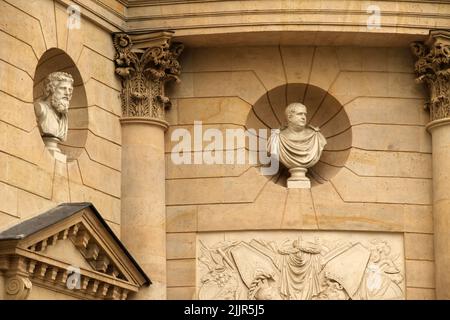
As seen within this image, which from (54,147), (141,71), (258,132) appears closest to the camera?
(54,147)

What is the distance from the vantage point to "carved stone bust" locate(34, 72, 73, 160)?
98.0 ft

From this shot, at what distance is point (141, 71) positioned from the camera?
3234 cm

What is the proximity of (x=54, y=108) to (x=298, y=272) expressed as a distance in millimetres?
5509

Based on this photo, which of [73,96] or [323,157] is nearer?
[73,96]

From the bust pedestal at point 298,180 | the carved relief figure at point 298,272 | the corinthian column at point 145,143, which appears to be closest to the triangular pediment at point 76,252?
the corinthian column at point 145,143

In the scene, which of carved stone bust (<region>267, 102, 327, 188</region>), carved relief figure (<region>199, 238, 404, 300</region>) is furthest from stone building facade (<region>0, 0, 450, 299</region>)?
carved stone bust (<region>267, 102, 327, 188</region>)

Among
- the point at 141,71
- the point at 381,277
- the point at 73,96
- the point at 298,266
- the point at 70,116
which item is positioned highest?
the point at 141,71

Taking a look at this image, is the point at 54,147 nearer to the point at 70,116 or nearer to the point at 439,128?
the point at 70,116

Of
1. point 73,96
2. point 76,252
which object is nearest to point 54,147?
point 73,96

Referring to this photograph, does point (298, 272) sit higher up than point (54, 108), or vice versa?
point (54, 108)

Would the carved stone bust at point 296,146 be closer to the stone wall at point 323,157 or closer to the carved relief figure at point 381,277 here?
the stone wall at point 323,157

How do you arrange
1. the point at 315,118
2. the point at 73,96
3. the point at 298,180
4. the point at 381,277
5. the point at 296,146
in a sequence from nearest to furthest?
the point at 73,96 < the point at 381,277 < the point at 298,180 < the point at 296,146 < the point at 315,118

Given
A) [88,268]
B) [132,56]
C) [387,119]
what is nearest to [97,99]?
[132,56]

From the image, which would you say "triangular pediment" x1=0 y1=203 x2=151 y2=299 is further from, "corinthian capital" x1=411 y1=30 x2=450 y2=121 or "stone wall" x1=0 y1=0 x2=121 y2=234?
"corinthian capital" x1=411 y1=30 x2=450 y2=121
